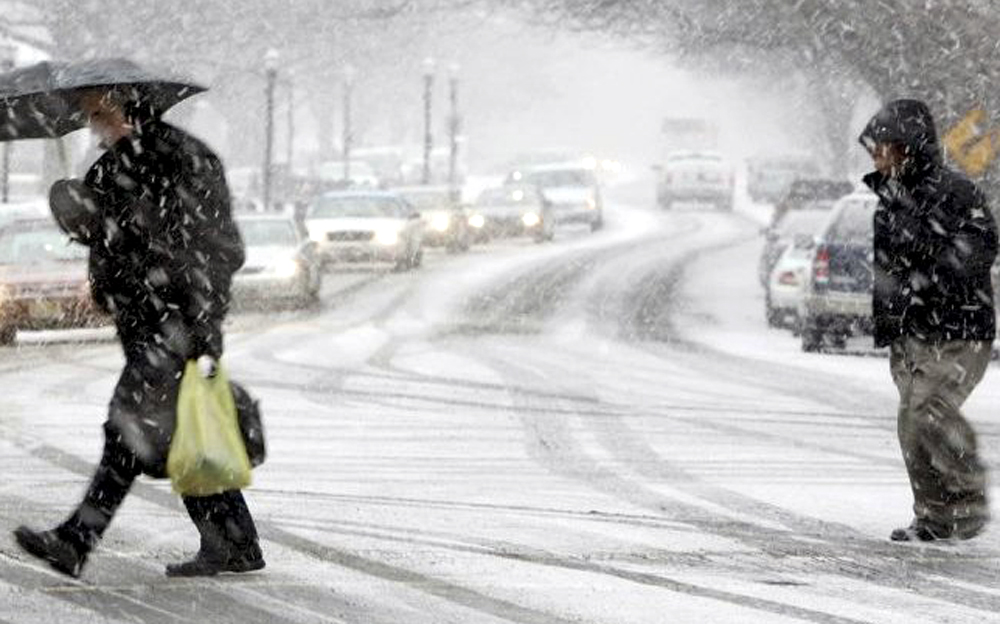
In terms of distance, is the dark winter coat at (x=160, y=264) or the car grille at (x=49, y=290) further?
the car grille at (x=49, y=290)

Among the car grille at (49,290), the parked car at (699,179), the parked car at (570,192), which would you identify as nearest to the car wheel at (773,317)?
the car grille at (49,290)

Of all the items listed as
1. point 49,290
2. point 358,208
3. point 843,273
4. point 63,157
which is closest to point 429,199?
point 63,157

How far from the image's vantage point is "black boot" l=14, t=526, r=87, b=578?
27.3 ft

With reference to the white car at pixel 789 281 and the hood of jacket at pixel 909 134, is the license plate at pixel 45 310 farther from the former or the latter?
the hood of jacket at pixel 909 134

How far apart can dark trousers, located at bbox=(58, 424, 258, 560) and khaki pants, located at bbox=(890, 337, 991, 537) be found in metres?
2.95

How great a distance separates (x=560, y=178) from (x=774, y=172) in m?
25.2

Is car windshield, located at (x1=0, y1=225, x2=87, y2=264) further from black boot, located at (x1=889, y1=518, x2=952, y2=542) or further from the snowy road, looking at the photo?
black boot, located at (x1=889, y1=518, x2=952, y2=542)

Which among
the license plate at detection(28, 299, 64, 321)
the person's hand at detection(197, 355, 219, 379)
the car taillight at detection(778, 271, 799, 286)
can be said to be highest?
the person's hand at detection(197, 355, 219, 379)

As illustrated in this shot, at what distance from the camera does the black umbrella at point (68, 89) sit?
27.9 ft

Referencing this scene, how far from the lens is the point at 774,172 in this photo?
291 feet

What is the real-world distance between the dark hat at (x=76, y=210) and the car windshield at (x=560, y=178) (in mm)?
56073

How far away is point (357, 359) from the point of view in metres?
23.7

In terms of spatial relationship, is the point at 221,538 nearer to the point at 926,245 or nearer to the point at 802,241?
the point at 926,245

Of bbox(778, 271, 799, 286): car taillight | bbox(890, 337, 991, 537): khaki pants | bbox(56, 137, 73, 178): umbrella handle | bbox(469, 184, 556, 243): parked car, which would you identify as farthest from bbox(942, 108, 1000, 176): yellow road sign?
bbox(469, 184, 556, 243): parked car
